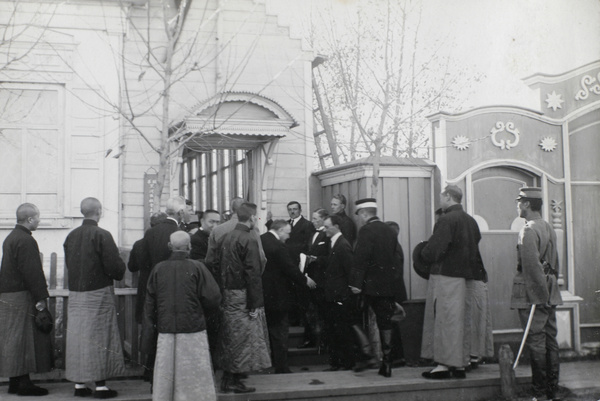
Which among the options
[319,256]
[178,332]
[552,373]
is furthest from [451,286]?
[178,332]

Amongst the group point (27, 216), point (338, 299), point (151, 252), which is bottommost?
point (338, 299)

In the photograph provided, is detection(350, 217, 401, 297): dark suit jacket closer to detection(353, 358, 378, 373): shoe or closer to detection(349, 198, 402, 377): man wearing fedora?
detection(349, 198, 402, 377): man wearing fedora

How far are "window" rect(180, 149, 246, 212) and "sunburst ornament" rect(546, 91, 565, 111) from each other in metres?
5.30

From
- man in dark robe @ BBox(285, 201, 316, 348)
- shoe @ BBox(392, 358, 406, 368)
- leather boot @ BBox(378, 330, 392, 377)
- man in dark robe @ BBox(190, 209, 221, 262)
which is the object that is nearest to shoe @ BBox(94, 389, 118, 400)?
man in dark robe @ BBox(190, 209, 221, 262)

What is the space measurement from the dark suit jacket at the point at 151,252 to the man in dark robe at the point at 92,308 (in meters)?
0.52

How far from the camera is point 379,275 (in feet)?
25.0

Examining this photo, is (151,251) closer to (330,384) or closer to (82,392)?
(82,392)

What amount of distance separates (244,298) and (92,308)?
1430mm

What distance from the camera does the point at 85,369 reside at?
21.5 feet

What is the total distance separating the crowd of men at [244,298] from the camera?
6145 mm

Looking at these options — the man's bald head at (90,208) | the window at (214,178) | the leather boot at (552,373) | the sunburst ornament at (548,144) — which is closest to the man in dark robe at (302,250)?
the man's bald head at (90,208)

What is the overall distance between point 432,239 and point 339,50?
203 inches

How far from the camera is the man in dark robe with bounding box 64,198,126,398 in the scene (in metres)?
6.59

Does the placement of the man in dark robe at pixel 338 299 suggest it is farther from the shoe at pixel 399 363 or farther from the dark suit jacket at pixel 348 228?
the dark suit jacket at pixel 348 228
